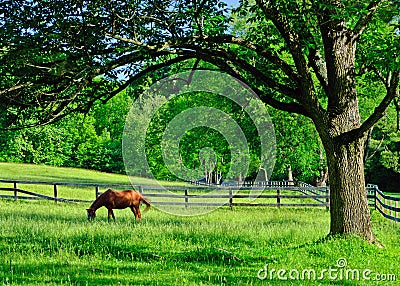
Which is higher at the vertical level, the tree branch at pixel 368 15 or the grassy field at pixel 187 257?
the tree branch at pixel 368 15

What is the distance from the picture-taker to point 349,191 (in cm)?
1093

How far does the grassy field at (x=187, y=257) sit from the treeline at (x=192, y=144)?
9.81ft

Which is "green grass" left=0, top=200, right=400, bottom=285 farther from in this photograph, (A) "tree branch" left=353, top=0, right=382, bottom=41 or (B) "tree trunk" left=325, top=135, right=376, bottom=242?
(A) "tree branch" left=353, top=0, right=382, bottom=41

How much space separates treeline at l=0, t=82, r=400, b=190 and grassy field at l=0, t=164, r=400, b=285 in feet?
9.81

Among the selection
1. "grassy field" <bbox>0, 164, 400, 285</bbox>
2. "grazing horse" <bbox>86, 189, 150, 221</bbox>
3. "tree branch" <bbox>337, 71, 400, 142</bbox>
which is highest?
"tree branch" <bbox>337, 71, 400, 142</bbox>

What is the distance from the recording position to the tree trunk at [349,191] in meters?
10.9

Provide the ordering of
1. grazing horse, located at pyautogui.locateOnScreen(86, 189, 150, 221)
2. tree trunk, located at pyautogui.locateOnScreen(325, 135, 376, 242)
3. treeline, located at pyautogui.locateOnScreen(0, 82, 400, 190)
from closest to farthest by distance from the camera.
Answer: tree trunk, located at pyautogui.locateOnScreen(325, 135, 376, 242), grazing horse, located at pyautogui.locateOnScreen(86, 189, 150, 221), treeline, located at pyautogui.locateOnScreen(0, 82, 400, 190)

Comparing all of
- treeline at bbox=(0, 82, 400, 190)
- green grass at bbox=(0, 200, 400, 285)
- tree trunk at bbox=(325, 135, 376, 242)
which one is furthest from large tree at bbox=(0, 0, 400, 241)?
treeline at bbox=(0, 82, 400, 190)

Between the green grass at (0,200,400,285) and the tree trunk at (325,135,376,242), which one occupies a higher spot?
the tree trunk at (325,135,376,242)

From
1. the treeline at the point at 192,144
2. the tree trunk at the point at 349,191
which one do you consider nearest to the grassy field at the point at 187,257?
the tree trunk at the point at 349,191

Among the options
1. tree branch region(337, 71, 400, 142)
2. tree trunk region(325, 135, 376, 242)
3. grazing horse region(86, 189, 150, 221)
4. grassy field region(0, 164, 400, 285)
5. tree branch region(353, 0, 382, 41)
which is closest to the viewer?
grassy field region(0, 164, 400, 285)

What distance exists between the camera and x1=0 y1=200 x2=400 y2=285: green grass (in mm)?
8180

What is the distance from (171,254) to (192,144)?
24682mm

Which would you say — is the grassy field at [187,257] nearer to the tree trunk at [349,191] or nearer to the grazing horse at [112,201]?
the tree trunk at [349,191]
